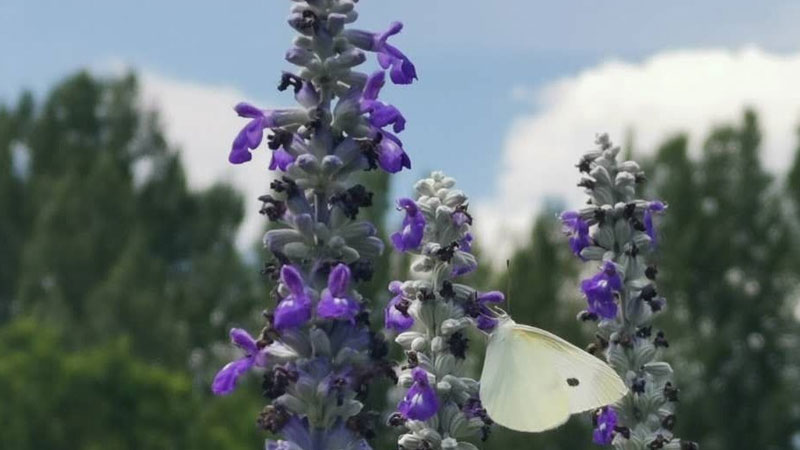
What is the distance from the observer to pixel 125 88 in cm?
6669

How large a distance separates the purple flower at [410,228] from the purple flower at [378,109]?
570mm

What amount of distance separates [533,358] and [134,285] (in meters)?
49.9

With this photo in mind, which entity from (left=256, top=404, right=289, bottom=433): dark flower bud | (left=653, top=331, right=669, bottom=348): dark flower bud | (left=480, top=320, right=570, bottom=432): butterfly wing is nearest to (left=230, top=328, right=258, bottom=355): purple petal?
(left=256, top=404, right=289, bottom=433): dark flower bud

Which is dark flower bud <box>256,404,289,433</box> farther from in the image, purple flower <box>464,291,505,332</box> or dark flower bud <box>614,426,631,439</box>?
A: dark flower bud <box>614,426,631,439</box>

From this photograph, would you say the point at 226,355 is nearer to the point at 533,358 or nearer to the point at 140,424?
the point at 140,424

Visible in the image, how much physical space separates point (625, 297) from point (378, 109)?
2236 millimetres

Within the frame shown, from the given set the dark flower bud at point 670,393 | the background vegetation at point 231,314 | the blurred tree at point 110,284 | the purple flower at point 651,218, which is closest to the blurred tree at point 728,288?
the background vegetation at point 231,314

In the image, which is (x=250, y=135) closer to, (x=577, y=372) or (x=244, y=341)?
(x=244, y=341)

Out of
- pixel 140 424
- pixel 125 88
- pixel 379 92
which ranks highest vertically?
pixel 125 88

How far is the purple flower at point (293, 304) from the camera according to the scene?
161 inches

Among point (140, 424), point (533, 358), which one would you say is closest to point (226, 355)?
point (140, 424)

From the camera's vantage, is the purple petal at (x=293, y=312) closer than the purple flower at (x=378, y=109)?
Yes

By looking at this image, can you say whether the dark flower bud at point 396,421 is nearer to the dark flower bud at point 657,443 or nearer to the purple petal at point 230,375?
the purple petal at point 230,375

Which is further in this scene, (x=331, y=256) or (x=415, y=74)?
(x=415, y=74)
